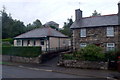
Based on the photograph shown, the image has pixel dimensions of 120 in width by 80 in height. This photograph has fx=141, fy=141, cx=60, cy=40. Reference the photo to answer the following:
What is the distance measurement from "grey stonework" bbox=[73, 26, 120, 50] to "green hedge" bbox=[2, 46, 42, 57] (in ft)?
23.7

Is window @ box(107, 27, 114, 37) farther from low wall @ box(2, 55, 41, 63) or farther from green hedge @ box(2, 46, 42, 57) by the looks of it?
low wall @ box(2, 55, 41, 63)

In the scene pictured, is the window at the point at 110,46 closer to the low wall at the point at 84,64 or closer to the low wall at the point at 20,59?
the low wall at the point at 84,64

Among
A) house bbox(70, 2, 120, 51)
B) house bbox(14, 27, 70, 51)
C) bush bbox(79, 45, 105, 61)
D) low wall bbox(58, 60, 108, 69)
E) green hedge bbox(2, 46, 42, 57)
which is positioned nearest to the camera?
low wall bbox(58, 60, 108, 69)

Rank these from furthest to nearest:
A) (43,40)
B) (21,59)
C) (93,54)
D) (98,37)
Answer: (43,40) → (21,59) → (98,37) → (93,54)

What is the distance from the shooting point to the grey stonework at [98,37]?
71.6ft

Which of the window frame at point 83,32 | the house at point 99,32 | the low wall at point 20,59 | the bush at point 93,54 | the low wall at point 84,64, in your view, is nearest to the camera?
the low wall at point 84,64

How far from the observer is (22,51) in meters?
24.7

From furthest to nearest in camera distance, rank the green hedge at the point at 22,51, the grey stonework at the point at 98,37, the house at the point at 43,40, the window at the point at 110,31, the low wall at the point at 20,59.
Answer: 1. the house at the point at 43,40
2. the green hedge at the point at 22,51
3. the low wall at the point at 20,59
4. the window at the point at 110,31
5. the grey stonework at the point at 98,37

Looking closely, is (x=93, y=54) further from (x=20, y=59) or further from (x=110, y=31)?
(x=20, y=59)

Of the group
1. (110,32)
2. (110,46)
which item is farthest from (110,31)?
(110,46)

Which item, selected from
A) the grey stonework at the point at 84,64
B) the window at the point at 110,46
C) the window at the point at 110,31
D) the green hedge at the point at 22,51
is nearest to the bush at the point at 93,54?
the grey stonework at the point at 84,64

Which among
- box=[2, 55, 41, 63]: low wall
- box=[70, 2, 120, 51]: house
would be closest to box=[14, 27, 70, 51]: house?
box=[2, 55, 41, 63]: low wall

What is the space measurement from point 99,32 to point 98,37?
0.84m

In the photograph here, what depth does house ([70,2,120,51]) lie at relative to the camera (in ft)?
72.1
